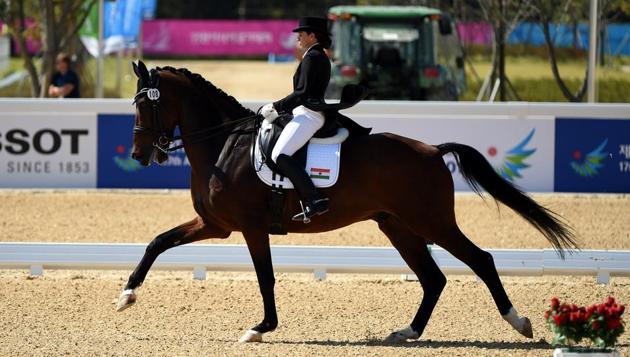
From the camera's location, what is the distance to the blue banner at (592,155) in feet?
49.5

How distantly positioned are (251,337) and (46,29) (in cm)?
1665

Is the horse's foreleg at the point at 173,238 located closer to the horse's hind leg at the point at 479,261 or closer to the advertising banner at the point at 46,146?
the horse's hind leg at the point at 479,261

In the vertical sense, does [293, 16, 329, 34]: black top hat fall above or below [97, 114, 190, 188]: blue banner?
above

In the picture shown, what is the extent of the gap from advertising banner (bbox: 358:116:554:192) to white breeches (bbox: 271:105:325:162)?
709cm

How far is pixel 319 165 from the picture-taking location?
8227 mm

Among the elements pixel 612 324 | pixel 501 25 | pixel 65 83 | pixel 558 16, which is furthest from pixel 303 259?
pixel 501 25

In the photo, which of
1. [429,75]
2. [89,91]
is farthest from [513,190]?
[89,91]

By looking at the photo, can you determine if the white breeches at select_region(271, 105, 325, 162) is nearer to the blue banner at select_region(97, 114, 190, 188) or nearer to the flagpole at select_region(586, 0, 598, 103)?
the blue banner at select_region(97, 114, 190, 188)

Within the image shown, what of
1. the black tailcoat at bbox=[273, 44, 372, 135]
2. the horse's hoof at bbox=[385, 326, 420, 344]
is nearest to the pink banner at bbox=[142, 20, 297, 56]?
the black tailcoat at bbox=[273, 44, 372, 135]

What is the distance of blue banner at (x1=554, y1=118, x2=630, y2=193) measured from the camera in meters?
15.1

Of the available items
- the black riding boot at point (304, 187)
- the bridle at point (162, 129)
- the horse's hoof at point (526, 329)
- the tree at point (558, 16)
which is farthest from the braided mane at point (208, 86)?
the tree at point (558, 16)

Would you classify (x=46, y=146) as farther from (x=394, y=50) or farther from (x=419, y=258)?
(x=394, y=50)

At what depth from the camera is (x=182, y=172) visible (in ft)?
50.5

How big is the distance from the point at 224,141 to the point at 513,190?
230 cm
